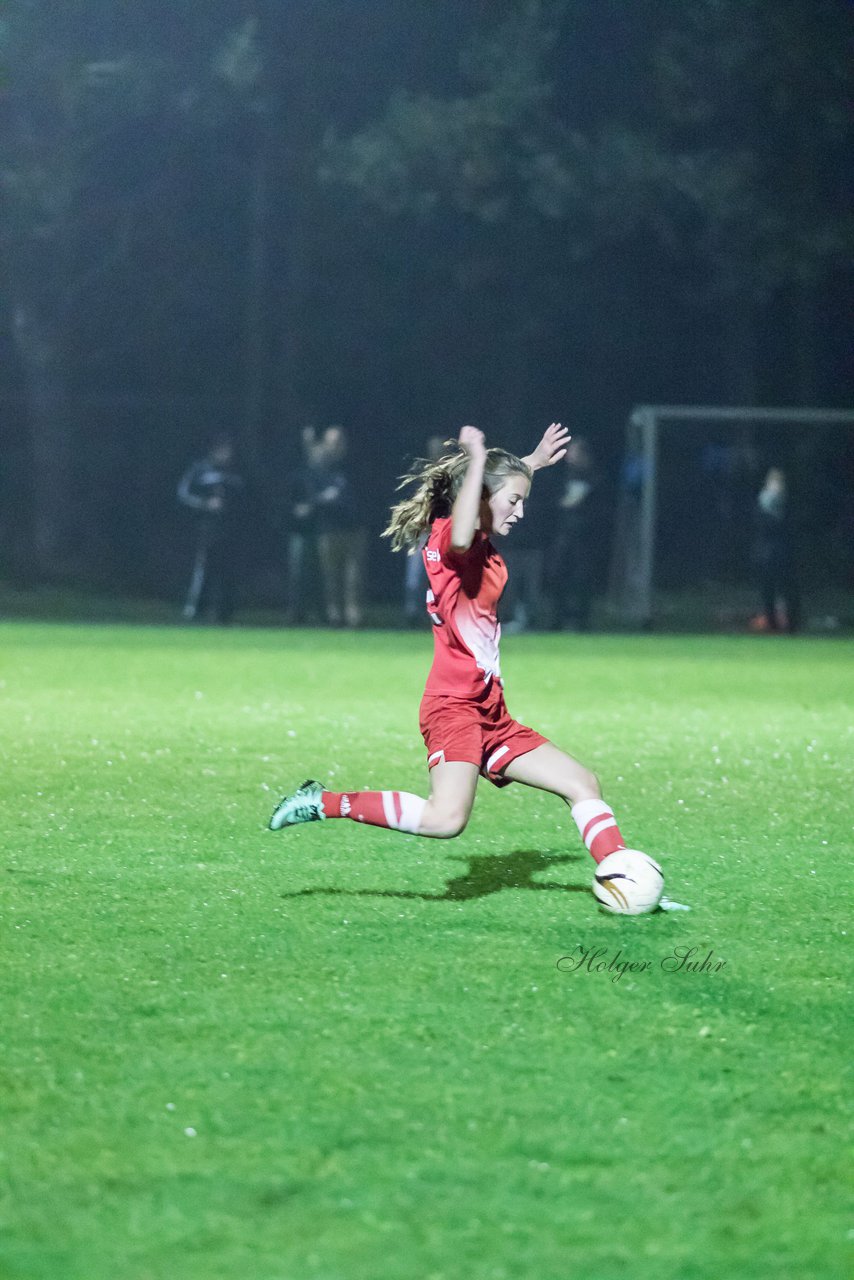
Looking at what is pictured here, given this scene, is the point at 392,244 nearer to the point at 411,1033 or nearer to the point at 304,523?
the point at 304,523

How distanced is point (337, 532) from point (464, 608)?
53.9 feet

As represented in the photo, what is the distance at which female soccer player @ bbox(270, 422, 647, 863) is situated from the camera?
691cm

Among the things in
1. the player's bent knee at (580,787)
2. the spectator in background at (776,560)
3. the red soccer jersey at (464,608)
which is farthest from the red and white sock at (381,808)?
the spectator in background at (776,560)

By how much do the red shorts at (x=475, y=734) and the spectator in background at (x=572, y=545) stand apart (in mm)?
16142

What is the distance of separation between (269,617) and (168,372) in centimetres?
894

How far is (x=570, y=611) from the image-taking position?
24.5 meters

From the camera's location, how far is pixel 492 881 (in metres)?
7.52

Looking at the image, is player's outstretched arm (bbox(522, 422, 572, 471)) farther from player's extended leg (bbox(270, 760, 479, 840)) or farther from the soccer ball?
the soccer ball

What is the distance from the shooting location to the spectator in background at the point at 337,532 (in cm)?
2336

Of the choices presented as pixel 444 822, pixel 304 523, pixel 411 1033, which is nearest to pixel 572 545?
pixel 304 523

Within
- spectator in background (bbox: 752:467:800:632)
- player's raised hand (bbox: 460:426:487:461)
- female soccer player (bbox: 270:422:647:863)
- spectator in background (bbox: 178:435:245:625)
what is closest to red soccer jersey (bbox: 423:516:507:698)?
female soccer player (bbox: 270:422:647:863)

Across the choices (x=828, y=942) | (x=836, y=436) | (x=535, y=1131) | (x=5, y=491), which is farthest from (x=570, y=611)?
(x=535, y=1131)

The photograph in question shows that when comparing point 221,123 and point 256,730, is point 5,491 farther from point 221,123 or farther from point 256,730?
point 256,730

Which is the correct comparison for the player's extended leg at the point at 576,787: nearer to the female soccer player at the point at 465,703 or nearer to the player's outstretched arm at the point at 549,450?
the female soccer player at the point at 465,703
